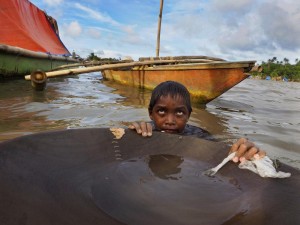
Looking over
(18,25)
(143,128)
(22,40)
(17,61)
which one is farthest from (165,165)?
(18,25)

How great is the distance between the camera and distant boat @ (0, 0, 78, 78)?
7.16 metres

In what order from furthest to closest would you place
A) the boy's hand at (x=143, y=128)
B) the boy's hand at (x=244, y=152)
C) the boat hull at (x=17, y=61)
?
the boat hull at (x=17, y=61) → the boy's hand at (x=143, y=128) → the boy's hand at (x=244, y=152)

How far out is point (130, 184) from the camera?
136 centimetres

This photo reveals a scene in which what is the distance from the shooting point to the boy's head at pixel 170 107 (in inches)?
86.4

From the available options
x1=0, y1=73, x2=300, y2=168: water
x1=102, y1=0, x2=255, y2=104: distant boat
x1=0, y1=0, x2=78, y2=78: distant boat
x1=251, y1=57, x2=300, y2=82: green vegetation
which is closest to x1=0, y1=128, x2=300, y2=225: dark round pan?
x1=0, y1=73, x2=300, y2=168: water

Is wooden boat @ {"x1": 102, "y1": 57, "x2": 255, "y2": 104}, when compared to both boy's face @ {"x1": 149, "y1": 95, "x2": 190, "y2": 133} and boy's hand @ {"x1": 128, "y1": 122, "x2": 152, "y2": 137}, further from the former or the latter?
boy's hand @ {"x1": 128, "y1": 122, "x2": 152, "y2": 137}

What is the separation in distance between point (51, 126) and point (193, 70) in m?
2.88

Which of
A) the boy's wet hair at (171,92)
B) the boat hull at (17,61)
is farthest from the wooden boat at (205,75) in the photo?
the boat hull at (17,61)

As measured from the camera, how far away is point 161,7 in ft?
26.8

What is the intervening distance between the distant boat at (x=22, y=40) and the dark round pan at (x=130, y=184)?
560 centimetres

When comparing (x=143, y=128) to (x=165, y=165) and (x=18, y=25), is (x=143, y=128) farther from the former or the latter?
(x=18, y=25)

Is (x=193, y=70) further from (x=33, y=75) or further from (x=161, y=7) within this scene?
(x=161, y=7)

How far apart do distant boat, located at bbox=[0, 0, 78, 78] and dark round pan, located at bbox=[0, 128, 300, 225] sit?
560cm

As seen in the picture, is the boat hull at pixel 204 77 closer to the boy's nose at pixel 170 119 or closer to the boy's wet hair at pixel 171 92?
the boy's wet hair at pixel 171 92
